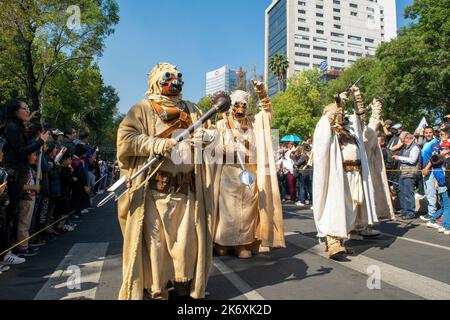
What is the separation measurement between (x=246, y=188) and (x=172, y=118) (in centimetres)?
239

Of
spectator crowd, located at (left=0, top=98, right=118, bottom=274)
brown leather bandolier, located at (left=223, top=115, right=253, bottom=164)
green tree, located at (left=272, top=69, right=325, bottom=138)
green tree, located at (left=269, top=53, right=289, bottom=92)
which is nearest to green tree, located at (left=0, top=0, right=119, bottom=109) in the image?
spectator crowd, located at (left=0, top=98, right=118, bottom=274)

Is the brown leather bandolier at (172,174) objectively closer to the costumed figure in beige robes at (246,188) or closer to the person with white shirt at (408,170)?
the costumed figure in beige robes at (246,188)

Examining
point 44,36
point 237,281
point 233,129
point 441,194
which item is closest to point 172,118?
point 237,281

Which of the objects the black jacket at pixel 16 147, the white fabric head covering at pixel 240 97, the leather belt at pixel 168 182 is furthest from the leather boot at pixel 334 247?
the black jacket at pixel 16 147

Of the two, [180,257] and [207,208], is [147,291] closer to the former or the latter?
[180,257]

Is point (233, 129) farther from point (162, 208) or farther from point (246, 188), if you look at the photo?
point (162, 208)

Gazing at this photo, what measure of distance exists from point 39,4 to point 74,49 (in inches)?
180

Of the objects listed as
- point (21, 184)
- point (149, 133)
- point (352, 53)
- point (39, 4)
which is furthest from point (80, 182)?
point (352, 53)

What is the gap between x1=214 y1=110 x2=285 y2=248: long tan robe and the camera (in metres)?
5.95

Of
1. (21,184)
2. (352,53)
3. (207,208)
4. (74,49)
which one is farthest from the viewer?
(352,53)

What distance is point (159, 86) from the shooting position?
4121 millimetres

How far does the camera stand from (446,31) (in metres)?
23.8

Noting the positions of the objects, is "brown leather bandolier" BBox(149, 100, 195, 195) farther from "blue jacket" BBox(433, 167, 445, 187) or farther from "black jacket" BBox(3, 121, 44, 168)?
A: "blue jacket" BBox(433, 167, 445, 187)

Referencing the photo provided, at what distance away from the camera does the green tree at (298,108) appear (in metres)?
43.8
